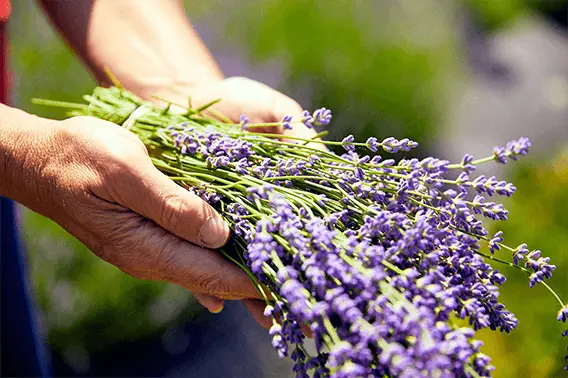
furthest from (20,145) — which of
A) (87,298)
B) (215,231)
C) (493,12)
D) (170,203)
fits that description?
(493,12)

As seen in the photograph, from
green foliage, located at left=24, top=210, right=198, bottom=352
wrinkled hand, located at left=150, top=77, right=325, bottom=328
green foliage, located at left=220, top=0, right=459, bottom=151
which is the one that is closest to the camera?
wrinkled hand, located at left=150, top=77, right=325, bottom=328

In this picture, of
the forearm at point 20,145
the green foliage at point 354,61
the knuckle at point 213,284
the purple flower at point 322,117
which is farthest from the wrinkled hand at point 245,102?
the green foliage at point 354,61

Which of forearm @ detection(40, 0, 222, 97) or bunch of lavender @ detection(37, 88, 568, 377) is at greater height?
bunch of lavender @ detection(37, 88, 568, 377)

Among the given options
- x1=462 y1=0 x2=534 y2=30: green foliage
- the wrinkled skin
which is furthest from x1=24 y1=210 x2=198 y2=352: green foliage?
x1=462 y1=0 x2=534 y2=30: green foliage

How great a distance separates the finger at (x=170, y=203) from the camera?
1.19 meters

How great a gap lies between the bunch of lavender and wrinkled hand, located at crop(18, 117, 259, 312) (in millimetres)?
59

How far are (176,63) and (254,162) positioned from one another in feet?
2.26

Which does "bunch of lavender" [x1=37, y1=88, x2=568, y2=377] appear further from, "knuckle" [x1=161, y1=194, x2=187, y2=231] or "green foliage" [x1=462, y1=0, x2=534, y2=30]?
"green foliage" [x1=462, y1=0, x2=534, y2=30]

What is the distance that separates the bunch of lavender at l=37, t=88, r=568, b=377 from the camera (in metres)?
0.82

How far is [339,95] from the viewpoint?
341 cm

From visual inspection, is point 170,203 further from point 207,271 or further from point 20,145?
point 20,145

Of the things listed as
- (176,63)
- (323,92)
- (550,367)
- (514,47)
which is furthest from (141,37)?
(514,47)

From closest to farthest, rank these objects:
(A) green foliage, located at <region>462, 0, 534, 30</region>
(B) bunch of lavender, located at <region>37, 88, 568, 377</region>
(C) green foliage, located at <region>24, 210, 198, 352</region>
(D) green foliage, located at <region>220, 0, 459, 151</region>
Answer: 1. (B) bunch of lavender, located at <region>37, 88, 568, 377</region>
2. (C) green foliage, located at <region>24, 210, 198, 352</region>
3. (D) green foliage, located at <region>220, 0, 459, 151</region>
4. (A) green foliage, located at <region>462, 0, 534, 30</region>

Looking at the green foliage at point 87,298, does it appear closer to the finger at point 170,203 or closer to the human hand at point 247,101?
the human hand at point 247,101
